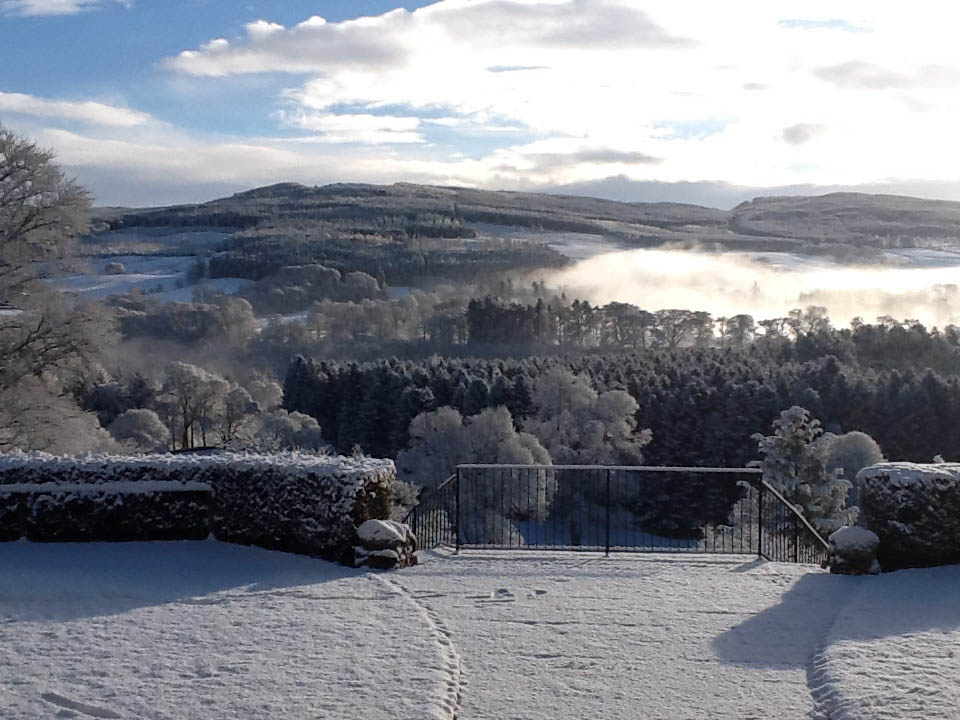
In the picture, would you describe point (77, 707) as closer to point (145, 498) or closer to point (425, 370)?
point (145, 498)

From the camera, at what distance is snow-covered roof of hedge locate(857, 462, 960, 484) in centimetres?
1281

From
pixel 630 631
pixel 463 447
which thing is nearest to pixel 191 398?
pixel 463 447

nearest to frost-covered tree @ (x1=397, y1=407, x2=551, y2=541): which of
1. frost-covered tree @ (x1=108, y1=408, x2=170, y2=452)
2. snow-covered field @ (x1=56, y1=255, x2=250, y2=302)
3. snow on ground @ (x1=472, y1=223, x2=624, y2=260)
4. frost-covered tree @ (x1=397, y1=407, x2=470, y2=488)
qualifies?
frost-covered tree @ (x1=397, y1=407, x2=470, y2=488)

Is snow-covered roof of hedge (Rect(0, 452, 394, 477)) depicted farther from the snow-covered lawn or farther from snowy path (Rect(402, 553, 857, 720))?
snowy path (Rect(402, 553, 857, 720))

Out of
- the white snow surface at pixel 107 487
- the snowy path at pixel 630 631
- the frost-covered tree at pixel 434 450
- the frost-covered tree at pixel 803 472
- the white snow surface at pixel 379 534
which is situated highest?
the white snow surface at pixel 107 487

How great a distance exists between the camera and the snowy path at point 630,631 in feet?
27.7

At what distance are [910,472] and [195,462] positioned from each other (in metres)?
9.92

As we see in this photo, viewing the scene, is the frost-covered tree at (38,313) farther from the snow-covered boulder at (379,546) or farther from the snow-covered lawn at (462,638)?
the snow-covered boulder at (379,546)

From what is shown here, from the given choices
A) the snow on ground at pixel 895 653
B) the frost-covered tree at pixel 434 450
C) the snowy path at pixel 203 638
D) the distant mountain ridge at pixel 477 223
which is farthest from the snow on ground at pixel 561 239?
the snow on ground at pixel 895 653

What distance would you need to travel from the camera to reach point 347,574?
12828mm

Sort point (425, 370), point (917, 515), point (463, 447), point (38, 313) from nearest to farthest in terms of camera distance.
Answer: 1. point (917, 515)
2. point (38, 313)
3. point (463, 447)
4. point (425, 370)

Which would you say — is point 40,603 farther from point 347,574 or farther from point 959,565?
point 959,565

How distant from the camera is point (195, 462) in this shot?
46.1ft

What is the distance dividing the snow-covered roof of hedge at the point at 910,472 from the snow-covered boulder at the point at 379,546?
643cm
